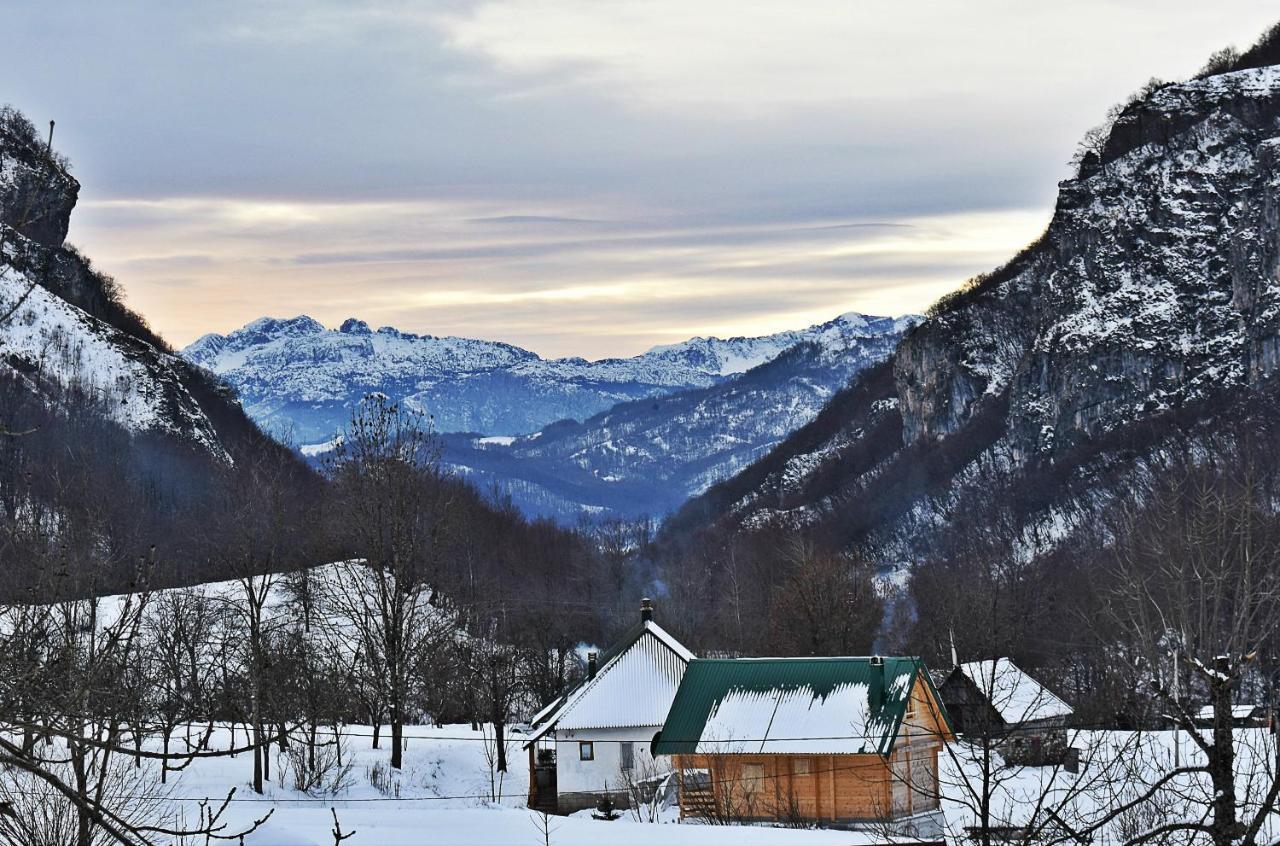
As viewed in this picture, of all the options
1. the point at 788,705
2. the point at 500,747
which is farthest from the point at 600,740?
the point at 788,705

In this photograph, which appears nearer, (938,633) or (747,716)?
(747,716)

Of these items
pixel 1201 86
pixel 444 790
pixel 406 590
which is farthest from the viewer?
pixel 1201 86

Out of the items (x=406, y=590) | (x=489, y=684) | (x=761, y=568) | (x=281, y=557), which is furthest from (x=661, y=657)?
(x=761, y=568)

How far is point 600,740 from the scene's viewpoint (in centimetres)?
5256

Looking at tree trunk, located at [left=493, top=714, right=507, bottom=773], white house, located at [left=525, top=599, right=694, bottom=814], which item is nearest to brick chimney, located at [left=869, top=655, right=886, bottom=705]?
white house, located at [left=525, top=599, right=694, bottom=814]

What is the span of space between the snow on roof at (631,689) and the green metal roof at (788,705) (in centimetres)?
241

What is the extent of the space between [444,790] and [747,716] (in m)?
13.1

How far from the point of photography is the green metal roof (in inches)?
1797

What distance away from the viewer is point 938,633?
284ft

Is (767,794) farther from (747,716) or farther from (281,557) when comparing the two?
(281,557)

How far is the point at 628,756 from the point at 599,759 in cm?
109

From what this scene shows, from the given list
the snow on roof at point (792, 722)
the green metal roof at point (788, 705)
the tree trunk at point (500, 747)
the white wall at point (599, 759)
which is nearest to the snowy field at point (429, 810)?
the tree trunk at point (500, 747)

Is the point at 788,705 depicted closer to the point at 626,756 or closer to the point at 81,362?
the point at 626,756

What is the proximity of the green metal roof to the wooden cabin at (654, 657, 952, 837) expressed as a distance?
0.14 feet
